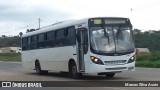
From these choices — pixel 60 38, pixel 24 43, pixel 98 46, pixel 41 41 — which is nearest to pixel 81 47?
pixel 98 46

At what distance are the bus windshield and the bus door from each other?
2.50 ft

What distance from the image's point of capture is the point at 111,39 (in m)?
19.7

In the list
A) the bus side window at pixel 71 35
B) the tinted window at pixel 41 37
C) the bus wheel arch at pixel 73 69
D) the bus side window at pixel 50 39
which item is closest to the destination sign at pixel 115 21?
the bus side window at pixel 71 35

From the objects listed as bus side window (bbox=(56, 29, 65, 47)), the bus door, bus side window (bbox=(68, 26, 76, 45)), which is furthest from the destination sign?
bus side window (bbox=(56, 29, 65, 47))

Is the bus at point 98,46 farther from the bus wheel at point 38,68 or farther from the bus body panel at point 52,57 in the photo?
the bus wheel at point 38,68

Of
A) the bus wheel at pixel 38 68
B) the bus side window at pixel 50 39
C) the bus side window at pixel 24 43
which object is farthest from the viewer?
the bus side window at pixel 24 43

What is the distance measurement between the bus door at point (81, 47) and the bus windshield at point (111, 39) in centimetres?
76

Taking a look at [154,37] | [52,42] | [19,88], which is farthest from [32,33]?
[154,37]

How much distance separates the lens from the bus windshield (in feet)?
64.2

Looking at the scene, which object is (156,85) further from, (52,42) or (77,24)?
(52,42)

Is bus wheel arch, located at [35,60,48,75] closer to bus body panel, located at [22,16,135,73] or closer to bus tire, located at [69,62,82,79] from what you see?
bus body panel, located at [22,16,135,73]

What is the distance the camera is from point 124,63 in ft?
64.8

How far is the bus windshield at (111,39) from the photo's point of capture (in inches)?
770

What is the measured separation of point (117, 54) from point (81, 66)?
217cm
